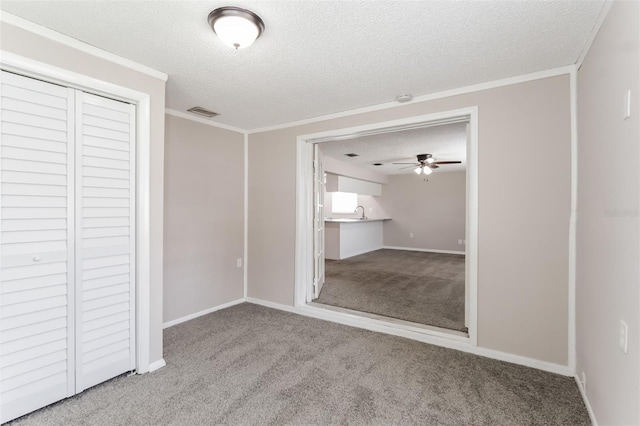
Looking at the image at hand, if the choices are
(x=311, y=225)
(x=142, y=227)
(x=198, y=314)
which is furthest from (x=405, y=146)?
(x=142, y=227)

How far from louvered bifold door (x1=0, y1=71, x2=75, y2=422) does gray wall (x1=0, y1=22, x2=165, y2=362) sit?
0.19 meters

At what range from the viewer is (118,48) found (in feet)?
6.62

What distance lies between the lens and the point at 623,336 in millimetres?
1293

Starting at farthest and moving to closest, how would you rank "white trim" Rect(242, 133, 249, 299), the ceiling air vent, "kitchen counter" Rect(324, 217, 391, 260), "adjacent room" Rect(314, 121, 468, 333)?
"kitchen counter" Rect(324, 217, 391, 260) → "white trim" Rect(242, 133, 249, 299) → "adjacent room" Rect(314, 121, 468, 333) → the ceiling air vent

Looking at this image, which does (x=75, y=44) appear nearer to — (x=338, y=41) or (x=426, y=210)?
(x=338, y=41)

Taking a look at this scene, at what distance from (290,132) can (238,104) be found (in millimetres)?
818

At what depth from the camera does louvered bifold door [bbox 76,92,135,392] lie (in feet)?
6.57

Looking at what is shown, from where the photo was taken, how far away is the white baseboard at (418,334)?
232 cm

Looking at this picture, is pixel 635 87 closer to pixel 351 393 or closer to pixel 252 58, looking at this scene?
pixel 252 58

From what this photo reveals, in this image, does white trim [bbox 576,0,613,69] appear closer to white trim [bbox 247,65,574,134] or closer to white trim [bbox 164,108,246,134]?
white trim [bbox 247,65,574,134]

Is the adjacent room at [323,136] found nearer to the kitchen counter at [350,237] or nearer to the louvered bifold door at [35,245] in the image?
the louvered bifold door at [35,245]

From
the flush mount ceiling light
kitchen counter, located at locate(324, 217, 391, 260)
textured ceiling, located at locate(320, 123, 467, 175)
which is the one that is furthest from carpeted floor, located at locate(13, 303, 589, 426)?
kitchen counter, located at locate(324, 217, 391, 260)

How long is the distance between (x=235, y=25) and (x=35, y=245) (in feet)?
5.84

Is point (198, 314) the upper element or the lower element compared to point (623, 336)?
lower
